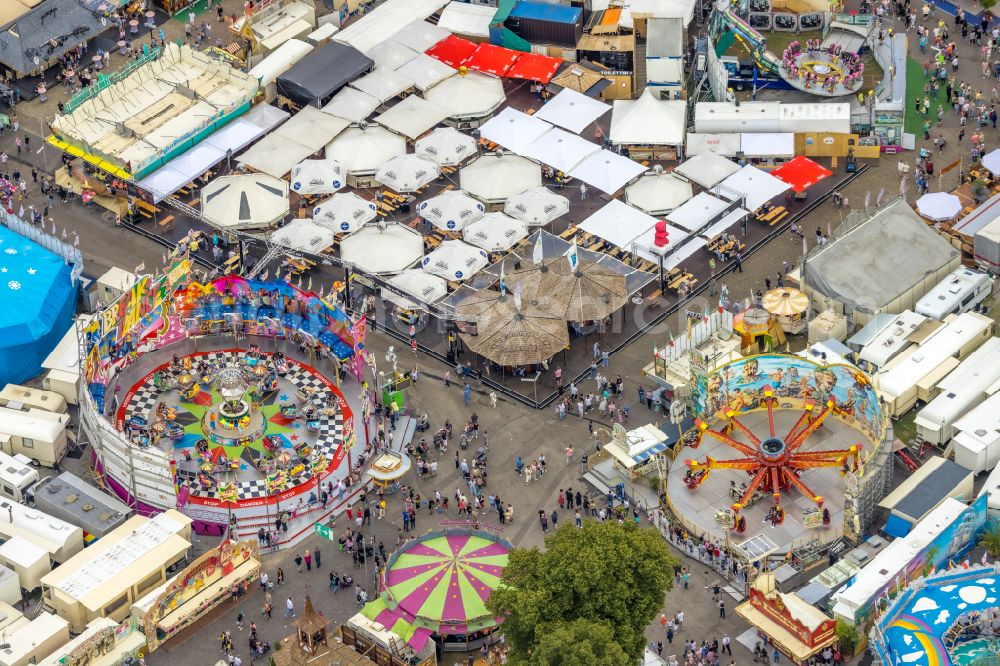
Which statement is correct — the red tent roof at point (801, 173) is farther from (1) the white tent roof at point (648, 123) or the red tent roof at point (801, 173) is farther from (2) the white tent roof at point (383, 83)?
(2) the white tent roof at point (383, 83)

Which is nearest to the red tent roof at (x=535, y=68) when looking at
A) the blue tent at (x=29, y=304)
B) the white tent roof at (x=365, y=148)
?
the white tent roof at (x=365, y=148)

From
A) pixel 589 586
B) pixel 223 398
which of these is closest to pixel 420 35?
pixel 223 398

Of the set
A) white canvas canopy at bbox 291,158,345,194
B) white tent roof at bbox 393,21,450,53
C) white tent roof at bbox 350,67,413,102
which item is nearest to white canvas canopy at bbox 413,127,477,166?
white tent roof at bbox 350,67,413,102

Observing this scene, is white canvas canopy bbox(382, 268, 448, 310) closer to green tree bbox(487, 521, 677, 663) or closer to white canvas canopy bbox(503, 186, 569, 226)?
white canvas canopy bbox(503, 186, 569, 226)

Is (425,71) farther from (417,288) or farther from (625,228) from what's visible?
(417,288)

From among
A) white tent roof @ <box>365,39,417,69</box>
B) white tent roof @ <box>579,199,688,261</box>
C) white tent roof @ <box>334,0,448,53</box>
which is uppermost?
white tent roof @ <box>334,0,448,53</box>

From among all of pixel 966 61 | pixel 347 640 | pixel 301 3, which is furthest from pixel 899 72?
pixel 347 640

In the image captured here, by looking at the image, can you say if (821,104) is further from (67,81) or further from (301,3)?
(67,81)
